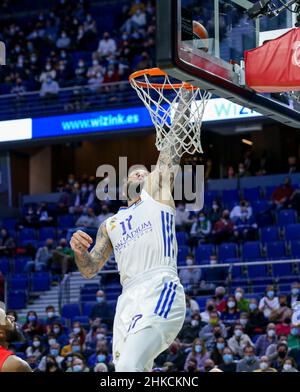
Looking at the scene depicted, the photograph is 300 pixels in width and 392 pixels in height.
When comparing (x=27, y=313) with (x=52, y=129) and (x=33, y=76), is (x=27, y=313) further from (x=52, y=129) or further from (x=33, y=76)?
(x=33, y=76)

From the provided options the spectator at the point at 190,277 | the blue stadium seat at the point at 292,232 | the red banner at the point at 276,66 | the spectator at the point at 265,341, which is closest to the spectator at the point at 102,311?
the spectator at the point at 190,277

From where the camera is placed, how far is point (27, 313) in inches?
672

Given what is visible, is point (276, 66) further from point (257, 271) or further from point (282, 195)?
point (282, 195)

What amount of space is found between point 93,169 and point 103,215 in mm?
7032

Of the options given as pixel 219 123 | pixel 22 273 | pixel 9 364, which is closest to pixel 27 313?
pixel 22 273

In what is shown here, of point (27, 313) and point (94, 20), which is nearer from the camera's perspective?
point (27, 313)

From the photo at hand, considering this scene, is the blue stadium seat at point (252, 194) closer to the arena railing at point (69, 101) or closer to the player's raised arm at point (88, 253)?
the arena railing at point (69, 101)

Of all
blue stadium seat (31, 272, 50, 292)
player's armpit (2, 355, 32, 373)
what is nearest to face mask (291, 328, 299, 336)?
blue stadium seat (31, 272, 50, 292)

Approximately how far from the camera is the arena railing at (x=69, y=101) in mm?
19828

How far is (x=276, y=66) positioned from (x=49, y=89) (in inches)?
580

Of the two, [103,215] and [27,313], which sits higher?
[103,215]

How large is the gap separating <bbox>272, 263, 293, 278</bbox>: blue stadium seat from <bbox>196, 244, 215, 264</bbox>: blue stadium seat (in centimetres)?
152
